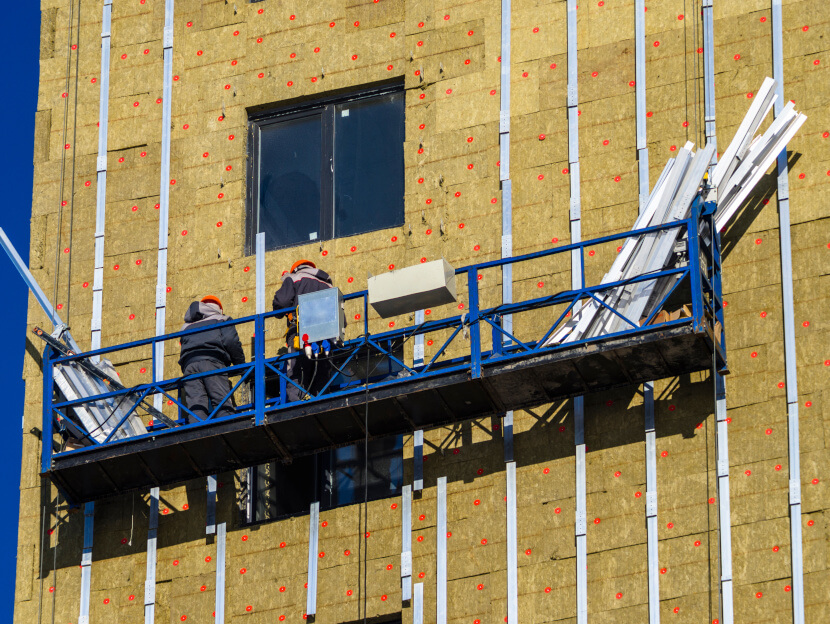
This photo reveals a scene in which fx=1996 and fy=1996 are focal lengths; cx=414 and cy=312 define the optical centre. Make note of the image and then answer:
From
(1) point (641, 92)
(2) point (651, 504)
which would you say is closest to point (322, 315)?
(2) point (651, 504)

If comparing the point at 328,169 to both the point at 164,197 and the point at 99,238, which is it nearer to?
the point at 164,197

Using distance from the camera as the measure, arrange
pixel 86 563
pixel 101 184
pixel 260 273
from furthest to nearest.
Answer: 1. pixel 101 184
2. pixel 260 273
3. pixel 86 563

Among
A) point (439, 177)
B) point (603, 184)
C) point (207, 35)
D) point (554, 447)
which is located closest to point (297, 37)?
point (207, 35)

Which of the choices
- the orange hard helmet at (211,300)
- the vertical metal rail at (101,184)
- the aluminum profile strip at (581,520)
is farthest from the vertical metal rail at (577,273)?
the vertical metal rail at (101,184)

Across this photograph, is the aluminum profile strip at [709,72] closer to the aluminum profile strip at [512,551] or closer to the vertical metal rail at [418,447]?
the vertical metal rail at [418,447]

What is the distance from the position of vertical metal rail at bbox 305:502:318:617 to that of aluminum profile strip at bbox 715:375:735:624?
487cm

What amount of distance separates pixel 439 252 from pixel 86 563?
583 centimetres

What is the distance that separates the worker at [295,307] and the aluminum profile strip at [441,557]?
1.94 m

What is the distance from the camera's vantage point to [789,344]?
2275cm

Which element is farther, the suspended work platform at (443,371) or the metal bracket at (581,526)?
the metal bracket at (581,526)

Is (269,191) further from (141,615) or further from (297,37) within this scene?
(141,615)

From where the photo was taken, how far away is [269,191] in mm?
26344

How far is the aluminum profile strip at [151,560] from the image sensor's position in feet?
79.3

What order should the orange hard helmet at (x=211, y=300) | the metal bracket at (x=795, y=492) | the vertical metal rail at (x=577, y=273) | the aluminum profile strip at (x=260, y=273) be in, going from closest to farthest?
the metal bracket at (x=795, y=492) → the vertical metal rail at (x=577, y=273) → the orange hard helmet at (x=211, y=300) → the aluminum profile strip at (x=260, y=273)
